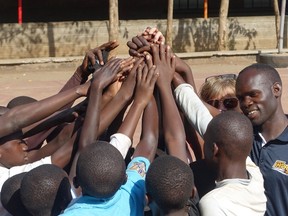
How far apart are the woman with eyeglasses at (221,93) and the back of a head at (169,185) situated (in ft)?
3.56

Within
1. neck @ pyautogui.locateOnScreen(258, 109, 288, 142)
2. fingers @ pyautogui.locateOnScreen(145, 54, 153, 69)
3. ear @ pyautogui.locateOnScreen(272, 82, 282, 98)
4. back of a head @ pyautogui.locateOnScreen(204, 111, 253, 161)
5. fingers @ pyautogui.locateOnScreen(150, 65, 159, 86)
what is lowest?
neck @ pyautogui.locateOnScreen(258, 109, 288, 142)

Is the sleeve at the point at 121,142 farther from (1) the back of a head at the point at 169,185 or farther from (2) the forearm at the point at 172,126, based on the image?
(1) the back of a head at the point at 169,185

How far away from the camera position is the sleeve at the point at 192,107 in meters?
2.85

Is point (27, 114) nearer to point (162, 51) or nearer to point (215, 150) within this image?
point (162, 51)

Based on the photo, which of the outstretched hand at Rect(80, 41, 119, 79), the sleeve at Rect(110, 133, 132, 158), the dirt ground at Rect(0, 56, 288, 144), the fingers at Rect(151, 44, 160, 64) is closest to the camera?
the sleeve at Rect(110, 133, 132, 158)

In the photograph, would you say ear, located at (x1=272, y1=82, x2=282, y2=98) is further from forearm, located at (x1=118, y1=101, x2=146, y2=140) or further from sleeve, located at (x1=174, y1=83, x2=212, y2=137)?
forearm, located at (x1=118, y1=101, x2=146, y2=140)

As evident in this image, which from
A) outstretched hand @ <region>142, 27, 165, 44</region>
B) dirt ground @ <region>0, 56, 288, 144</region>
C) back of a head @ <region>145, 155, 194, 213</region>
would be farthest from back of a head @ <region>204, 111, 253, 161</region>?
dirt ground @ <region>0, 56, 288, 144</region>

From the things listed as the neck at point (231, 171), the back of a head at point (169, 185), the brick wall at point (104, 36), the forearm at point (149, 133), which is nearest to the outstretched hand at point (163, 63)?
the forearm at point (149, 133)

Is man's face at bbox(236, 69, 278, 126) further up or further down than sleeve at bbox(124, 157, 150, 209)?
further up

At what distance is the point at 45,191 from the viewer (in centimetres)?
241

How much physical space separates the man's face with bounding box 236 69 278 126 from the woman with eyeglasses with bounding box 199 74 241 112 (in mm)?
415

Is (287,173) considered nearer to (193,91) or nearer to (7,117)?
(193,91)

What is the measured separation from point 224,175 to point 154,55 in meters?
0.82

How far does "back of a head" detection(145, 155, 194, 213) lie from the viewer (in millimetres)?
2223
